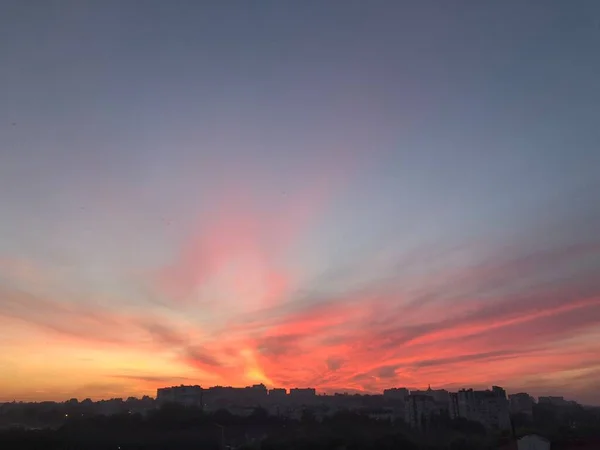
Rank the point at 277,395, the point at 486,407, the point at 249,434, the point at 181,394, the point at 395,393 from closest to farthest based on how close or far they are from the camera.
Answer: the point at 249,434 < the point at 486,407 < the point at 181,394 < the point at 277,395 < the point at 395,393

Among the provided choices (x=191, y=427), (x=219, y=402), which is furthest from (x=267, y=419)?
(x=219, y=402)

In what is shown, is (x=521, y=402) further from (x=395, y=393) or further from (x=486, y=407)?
(x=486, y=407)

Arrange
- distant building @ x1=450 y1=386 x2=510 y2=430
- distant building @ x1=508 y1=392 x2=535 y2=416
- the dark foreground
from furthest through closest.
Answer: distant building @ x1=508 y1=392 x2=535 y2=416 < distant building @ x1=450 y1=386 x2=510 y2=430 < the dark foreground

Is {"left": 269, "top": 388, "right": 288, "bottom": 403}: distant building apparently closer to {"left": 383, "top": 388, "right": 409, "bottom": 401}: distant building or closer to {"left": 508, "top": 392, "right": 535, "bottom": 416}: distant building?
{"left": 383, "top": 388, "right": 409, "bottom": 401}: distant building

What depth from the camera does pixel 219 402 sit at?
10512cm

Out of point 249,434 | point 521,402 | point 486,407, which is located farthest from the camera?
point 521,402

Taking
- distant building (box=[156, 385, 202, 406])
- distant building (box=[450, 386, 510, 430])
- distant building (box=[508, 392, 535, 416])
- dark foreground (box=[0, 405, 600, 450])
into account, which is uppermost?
distant building (box=[156, 385, 202, 406])

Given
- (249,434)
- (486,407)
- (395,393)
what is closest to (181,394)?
(249,434)

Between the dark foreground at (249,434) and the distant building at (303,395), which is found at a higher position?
the distant building at (303,395)

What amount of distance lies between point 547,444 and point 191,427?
40.7 m

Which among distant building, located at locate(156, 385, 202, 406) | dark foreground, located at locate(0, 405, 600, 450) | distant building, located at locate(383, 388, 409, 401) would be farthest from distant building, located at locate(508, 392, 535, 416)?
distant building, located at locate(156, 385, 202, 406)

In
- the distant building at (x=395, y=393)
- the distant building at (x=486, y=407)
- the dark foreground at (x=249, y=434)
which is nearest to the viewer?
the dark foreground at (x=249, y=434)

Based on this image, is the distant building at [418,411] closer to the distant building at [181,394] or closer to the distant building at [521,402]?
the distant building at [521,402]

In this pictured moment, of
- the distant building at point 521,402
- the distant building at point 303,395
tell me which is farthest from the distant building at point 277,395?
the distant building at point 521,402
